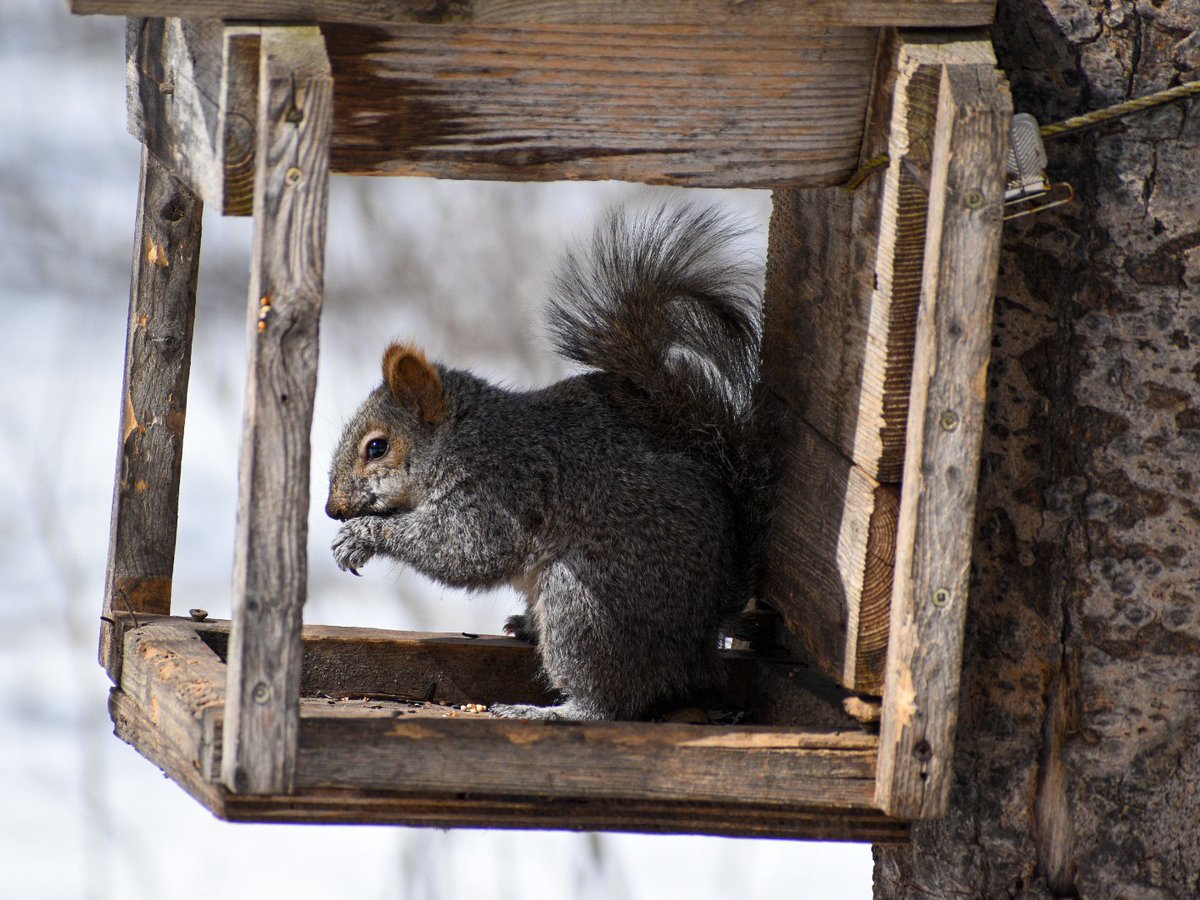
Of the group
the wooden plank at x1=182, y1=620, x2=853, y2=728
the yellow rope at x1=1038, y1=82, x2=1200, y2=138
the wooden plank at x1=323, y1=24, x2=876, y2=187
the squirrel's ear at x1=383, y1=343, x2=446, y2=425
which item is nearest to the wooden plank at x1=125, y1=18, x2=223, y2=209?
the wooden plank at x1=323, y1=24, x2=876, y2=187

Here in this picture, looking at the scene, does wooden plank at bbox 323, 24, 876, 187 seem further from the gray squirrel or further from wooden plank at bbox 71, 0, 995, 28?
the gray squirrel

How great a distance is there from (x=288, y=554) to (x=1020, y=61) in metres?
1.03

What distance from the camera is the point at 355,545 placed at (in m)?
2.21

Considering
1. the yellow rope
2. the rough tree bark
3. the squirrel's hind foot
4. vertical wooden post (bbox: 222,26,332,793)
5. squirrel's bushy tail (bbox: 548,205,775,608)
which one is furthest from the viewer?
squirrel's bushy tail (bbox: 548,205,775,608)

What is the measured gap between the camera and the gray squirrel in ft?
6.79

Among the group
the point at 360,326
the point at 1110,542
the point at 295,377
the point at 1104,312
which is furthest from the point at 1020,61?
the point at 360,326

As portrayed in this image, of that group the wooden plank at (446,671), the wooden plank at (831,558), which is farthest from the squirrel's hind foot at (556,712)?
the wooden plank at (831,558)

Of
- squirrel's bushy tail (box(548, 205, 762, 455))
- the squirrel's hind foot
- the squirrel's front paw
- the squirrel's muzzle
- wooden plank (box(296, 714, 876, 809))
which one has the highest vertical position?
squirrel's bushy tail (box(548, 205, 762, 455))

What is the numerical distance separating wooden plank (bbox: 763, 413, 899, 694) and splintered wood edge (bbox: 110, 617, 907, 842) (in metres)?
0.17

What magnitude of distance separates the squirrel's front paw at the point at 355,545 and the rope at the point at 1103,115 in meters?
0.88

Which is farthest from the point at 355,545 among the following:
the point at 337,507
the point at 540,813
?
the point at 540,813

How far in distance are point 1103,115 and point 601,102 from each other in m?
0.56

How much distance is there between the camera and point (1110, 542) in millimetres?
1830

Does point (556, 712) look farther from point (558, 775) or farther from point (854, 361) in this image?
point (854, 361)
